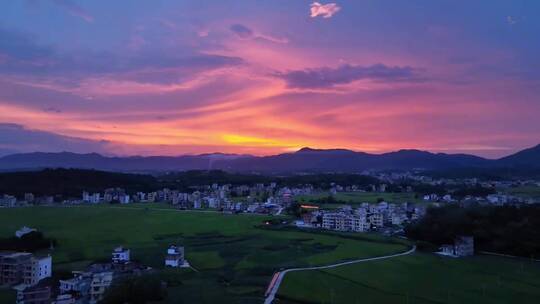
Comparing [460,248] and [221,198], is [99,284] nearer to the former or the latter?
[460,248]

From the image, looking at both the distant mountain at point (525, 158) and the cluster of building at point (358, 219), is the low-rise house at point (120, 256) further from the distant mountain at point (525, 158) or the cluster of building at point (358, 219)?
the distant mountain at point (525, 158)

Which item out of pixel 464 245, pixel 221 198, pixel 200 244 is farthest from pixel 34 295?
pixel 221 198

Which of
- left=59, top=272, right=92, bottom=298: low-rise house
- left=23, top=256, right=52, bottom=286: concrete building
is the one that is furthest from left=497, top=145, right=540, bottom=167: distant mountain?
left=59, top=272, right=92, bottom=298: low-rise house

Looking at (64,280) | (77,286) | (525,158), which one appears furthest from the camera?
(525,158)

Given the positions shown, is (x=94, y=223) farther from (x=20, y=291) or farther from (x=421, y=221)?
(x=421, y=221)

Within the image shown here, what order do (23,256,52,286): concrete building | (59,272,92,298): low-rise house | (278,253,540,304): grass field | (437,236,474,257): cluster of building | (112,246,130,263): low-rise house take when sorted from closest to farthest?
(59,272,92,298): low-rise house < (278,253,540,304): grass field < (23,256,52,286): concrete building < (112,246,130,263): low-rise house < (437,236,474,257): cluster of building

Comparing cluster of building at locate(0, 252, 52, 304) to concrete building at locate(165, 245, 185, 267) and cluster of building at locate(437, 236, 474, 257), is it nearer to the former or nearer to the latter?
concrete building at locate(165, 245, 185, 267)

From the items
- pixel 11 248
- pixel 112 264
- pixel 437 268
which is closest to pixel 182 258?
pixel 112 264
